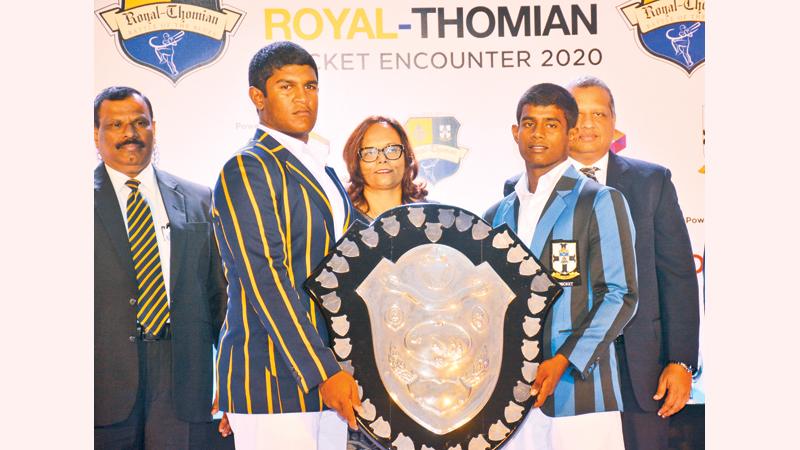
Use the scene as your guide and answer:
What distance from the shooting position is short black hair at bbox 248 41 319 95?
3943 mm

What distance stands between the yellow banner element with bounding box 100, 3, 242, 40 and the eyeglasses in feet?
2.73

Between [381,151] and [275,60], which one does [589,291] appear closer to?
[381,151]

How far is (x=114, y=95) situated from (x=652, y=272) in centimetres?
252

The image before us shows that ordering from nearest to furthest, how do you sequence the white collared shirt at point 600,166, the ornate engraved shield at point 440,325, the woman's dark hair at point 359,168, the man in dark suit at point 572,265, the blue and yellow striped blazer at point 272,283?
the blue and yellow striped blazer at point 272,283
the ornate engraved shield at point 440,325
the man in dark suit at point 572,265
the woman's dark hair at point 359,168
the white collared shirt at point 600,166

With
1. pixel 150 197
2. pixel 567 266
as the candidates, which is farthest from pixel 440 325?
pixel 150 197

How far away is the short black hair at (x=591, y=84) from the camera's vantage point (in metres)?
4.07

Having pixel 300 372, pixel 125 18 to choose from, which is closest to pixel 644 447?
pixel 300 372

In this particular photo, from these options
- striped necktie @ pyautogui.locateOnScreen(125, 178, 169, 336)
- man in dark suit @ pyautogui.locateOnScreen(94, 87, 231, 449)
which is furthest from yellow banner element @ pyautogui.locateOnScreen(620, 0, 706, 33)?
striped necktie @ pyautogui.locateOnScreen(125, 178, 169, 336)

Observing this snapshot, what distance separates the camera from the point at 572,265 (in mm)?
3893

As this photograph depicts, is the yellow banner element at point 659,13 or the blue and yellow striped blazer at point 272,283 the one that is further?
the yellow banner element at point 659,13

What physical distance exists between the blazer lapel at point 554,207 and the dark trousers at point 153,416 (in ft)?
5.47

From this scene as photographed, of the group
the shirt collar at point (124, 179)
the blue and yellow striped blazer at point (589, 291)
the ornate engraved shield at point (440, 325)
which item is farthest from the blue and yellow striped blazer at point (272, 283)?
the blue and yellow striped blazer at point (589, 291)

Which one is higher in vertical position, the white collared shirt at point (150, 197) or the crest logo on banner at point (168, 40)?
the crest logo on banner at point (168, 40)

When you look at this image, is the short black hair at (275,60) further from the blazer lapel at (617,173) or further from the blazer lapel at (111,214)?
the blazer lapel at (617,173)
